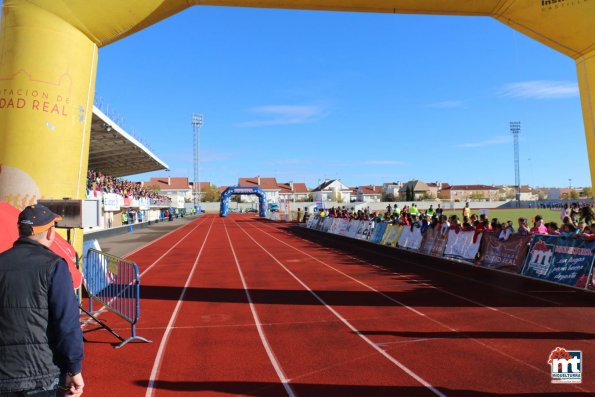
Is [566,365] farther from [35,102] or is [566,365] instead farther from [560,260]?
[35,102]

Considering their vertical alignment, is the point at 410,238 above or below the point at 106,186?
below

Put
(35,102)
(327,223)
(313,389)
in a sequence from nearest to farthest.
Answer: (313,389) < (35,102) < (327,223)

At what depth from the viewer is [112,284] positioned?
8016 millimetres

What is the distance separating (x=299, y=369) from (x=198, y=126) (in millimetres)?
95355

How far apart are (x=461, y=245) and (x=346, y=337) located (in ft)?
29.9

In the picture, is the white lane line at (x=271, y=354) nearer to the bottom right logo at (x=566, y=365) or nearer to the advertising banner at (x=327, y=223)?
the bottom right logo at (x=566, y=365)

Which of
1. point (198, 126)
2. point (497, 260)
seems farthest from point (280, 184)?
point (497, 260)

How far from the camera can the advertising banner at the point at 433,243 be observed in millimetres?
15836

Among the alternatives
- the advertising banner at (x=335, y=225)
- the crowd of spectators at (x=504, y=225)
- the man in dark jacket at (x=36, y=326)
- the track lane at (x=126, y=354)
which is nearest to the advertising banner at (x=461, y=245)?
the crowd of spectators at (x=504, y=225)

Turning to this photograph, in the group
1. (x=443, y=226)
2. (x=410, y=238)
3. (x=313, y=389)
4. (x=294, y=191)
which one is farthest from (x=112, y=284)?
(x=294, y=191)

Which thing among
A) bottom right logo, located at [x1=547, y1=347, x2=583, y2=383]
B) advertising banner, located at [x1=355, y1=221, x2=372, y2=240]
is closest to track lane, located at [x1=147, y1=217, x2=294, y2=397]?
bottom right logo, located at [x1=547, y1=347, x2=583, y2=383]

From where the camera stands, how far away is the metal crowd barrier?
7211mm

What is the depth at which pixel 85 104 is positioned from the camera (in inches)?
315

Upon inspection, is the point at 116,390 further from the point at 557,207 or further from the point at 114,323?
the point at 557,207
